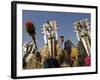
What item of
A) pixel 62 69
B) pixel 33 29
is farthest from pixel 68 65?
pixel 33 29

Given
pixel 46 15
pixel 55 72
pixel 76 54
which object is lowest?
pixel 55 72

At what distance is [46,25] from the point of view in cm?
183

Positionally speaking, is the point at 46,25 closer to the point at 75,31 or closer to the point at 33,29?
the point at 33,29

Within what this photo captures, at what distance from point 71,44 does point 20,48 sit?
0.41 metres

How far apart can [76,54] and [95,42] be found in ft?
0.65

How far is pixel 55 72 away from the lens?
1.85 m

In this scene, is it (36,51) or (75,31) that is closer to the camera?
(36,51)

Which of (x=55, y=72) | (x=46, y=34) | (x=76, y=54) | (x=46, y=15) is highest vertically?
(x=46, y=15)

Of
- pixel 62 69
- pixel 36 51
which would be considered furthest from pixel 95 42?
pixel 36 51
